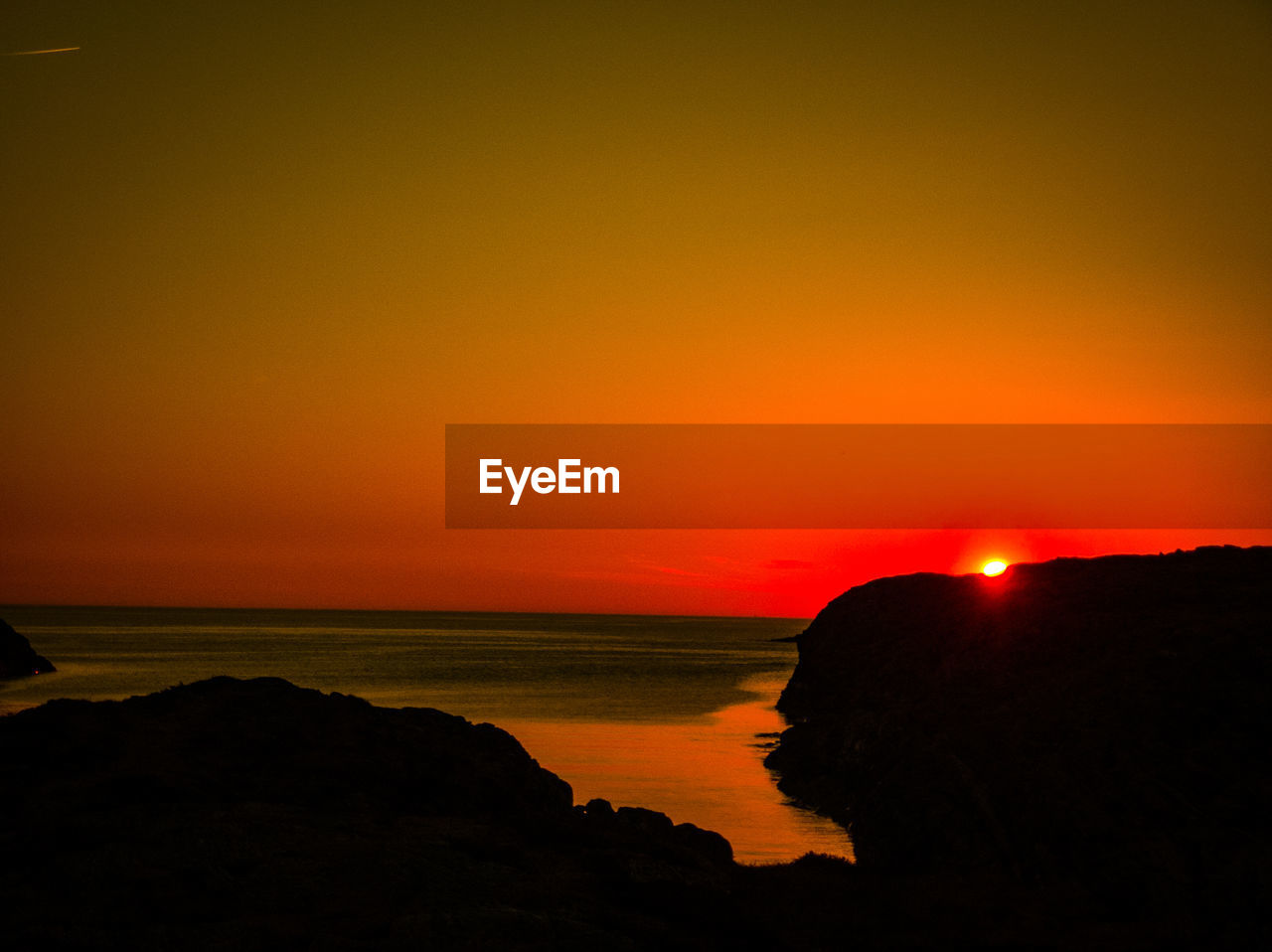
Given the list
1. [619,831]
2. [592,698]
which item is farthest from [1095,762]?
[592,698]

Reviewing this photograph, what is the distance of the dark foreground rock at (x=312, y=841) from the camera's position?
40.7 ft

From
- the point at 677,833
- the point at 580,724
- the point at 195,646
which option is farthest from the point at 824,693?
the point at 195,646

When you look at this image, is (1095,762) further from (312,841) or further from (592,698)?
(592,698)

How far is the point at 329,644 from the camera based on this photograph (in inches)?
6708

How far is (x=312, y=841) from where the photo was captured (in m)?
15.8

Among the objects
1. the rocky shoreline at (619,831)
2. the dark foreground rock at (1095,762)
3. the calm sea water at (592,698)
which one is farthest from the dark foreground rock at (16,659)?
the rocky shoreline at (619,831)

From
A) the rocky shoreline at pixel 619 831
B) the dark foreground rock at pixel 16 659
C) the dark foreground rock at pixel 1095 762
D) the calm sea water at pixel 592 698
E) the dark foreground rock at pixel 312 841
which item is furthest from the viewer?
the dark foreground rock at pixel 16 659

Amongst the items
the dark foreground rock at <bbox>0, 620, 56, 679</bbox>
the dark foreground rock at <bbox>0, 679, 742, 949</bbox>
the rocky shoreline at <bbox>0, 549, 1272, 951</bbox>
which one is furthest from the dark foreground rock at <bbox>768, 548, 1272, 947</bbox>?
the dark foreground rock at <bbox>0, 620, 56, 679</bbox>

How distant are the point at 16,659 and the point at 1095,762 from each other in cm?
9015

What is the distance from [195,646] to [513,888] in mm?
148676

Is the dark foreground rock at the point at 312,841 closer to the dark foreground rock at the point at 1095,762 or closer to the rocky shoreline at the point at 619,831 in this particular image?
the rocky shoreline at the point at 619,831

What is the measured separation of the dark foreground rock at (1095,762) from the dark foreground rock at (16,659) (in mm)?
71348

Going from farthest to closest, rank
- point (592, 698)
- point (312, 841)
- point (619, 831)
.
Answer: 1. point (592, 698)
2. point (619, 831)
3. point (312, 841)

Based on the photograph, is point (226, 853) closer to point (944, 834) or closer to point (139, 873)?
point (139, 873)
